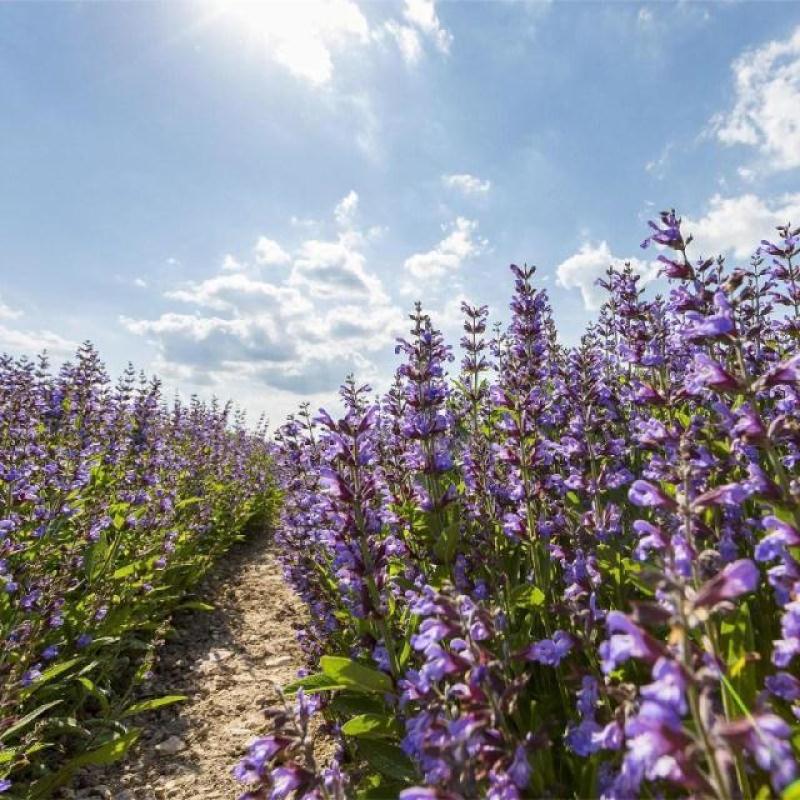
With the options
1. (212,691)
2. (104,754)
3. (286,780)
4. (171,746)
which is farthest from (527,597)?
(212,691)

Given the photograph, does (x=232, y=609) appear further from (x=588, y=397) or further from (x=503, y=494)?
(x=588, y=397)

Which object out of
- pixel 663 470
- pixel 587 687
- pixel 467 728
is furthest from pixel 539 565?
pixel 467 728

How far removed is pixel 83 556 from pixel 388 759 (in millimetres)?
4904

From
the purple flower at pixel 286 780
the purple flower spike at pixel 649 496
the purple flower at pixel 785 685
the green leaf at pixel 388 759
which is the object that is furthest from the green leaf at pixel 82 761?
the purple flower at pixel 785 685

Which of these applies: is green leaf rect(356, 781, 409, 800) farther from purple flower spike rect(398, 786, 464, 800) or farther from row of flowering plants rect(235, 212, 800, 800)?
purple flower spike rect(398, 786, 464, 800)

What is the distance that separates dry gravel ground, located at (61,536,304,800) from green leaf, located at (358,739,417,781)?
0.90 m

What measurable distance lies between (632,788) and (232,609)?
8.55 metres

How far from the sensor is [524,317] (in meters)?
6.48

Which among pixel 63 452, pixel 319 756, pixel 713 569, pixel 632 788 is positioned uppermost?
pixel 63 452

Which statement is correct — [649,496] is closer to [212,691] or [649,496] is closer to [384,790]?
[384,790]

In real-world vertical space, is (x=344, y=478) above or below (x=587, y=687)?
above

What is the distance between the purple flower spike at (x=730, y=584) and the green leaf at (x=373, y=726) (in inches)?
93.0

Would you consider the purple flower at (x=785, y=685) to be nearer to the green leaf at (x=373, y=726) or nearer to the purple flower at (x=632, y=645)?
the purple flower at (x=632, y=645)

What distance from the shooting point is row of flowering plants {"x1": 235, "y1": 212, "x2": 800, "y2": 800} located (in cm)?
171
